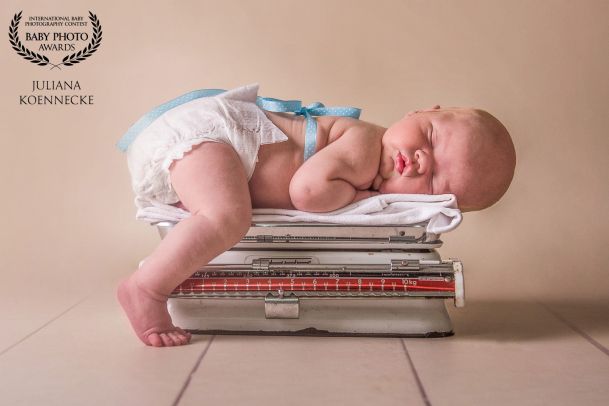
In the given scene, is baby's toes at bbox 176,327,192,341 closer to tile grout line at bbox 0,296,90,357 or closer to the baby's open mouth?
tile grout line at bbox 0,296,90,357

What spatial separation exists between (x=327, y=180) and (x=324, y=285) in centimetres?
21

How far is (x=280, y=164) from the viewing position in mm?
1712

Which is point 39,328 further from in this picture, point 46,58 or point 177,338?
point 46,58

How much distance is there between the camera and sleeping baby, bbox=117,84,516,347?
1.56 metres

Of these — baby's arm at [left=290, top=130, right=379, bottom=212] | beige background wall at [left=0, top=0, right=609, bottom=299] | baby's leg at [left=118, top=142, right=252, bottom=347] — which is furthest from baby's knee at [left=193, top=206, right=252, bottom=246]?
beige background wall at [left=0, top=0, right=609, bottom=299]

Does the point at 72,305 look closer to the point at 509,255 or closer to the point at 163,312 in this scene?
the point at 163,312

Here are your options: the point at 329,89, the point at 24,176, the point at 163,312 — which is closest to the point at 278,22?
the point at 329,89

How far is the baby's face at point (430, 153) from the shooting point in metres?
1.66

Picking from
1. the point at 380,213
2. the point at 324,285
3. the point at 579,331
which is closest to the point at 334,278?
the point at 324,285

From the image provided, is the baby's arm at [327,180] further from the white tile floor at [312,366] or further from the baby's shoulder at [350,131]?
the white tile floor at [312,366]

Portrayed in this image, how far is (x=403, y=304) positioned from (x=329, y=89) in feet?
3.36

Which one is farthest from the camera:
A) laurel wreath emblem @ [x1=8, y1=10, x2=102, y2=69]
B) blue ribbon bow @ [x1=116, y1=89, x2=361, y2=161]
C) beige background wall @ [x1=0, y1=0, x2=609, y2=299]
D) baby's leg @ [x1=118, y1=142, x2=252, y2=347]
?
laurel wreath emblem @ [x1=8, y1=10, x2=102, y2=69]

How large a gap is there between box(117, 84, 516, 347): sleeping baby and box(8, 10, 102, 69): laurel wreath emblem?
0.93 m

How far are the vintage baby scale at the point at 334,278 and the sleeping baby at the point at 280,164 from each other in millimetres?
60
